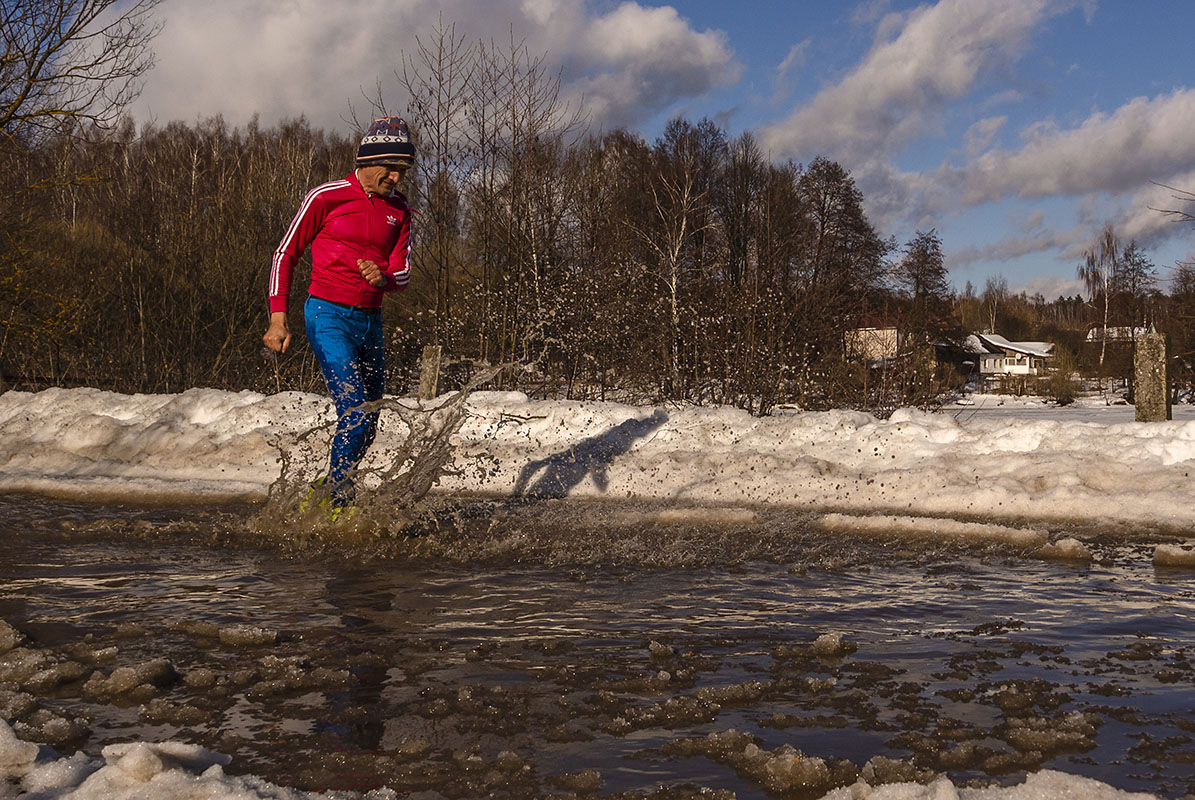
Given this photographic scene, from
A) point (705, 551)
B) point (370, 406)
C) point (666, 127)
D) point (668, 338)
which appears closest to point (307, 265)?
point (668, 338)

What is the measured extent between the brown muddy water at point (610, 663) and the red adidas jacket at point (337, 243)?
5.26 feet

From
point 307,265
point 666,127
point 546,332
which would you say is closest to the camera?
point 546,332

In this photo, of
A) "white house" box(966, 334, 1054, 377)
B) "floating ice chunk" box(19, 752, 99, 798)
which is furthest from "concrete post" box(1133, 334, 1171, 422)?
"white house" box(966, 334, 1054, 377)

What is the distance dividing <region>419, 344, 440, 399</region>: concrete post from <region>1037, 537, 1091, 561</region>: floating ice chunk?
26.8 feet

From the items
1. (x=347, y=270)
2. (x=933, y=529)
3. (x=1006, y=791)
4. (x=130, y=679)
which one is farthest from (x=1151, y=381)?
(x=130, y=679)

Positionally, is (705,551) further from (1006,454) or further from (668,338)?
(668,338)

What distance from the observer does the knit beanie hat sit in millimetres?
6184

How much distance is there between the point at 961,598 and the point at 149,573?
3993 mm

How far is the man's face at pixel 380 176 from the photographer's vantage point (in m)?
6.27

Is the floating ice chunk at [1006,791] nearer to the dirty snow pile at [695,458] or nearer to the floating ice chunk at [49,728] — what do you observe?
the floating ice chunk at [49,728]

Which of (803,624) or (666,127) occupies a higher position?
(666,127)

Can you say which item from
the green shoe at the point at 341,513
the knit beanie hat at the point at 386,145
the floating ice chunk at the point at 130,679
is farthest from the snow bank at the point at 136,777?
the knit beanie hat at the point at 386,145

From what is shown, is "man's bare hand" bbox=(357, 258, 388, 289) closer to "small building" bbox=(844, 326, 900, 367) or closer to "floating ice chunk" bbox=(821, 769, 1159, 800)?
"floating ice chunk" bbox=(821, 769, 1159, 800)

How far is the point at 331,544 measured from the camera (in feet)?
20.0
